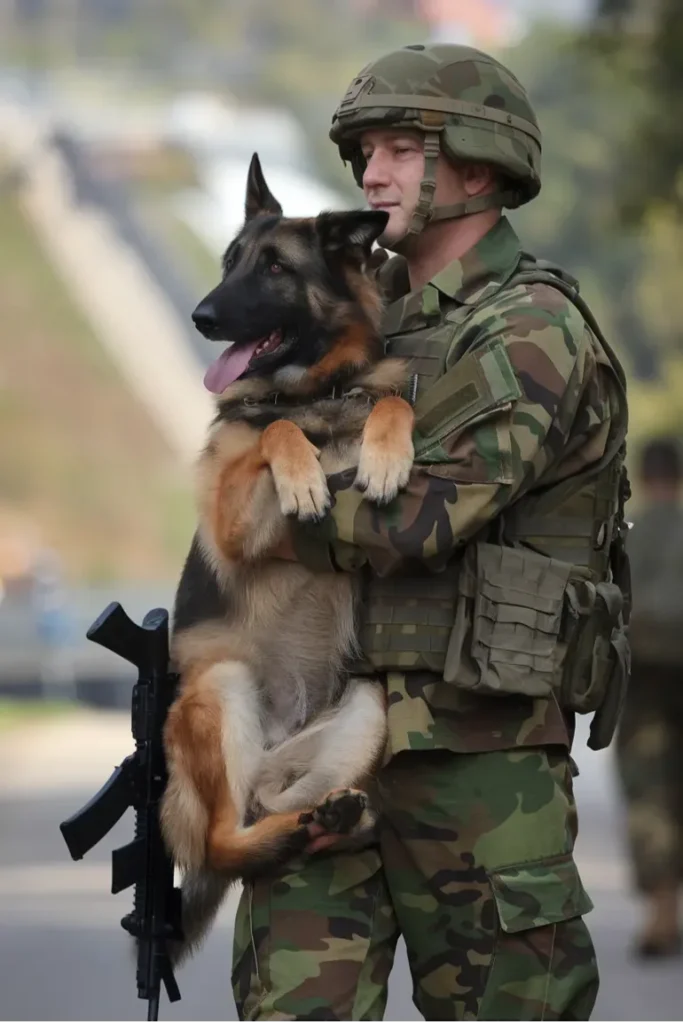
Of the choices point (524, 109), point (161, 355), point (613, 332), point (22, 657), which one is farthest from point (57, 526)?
point (524, 109)

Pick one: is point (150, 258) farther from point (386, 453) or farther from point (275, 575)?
point (386, 453)

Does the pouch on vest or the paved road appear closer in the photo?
the pouch on vest

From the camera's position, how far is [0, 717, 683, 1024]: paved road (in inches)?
298

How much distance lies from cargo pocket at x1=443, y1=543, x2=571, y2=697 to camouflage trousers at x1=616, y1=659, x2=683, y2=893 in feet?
14.7

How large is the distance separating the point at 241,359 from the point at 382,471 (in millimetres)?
480

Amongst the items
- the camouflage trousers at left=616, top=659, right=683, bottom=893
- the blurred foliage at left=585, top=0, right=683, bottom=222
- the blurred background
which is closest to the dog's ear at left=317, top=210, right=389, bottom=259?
the camouflage trousers at left=616, top=659, right=683, bottom=893

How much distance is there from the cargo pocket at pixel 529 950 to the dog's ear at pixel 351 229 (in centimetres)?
131

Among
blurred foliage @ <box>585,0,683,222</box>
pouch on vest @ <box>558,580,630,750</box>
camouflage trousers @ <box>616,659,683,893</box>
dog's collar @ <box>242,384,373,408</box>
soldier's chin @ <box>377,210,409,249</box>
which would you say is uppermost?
blurred foliage @ <box>585,0,683,222</box>

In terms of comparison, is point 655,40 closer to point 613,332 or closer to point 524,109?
point 524,109

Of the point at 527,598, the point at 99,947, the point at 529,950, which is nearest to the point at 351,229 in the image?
the point at 527,598

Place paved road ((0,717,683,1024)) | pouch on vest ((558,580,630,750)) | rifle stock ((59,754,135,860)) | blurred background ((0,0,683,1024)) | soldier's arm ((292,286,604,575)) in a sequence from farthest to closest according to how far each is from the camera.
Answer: blurred background ((0,0,683,1024)) < paved road ((0,717,683,1024)) < rifle stock ((59,754,135,860)) < pouch on vest ((558,580,630,750)) < soldier's arm ((292,286,604,575))

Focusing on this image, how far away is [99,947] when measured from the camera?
8773 millimetres

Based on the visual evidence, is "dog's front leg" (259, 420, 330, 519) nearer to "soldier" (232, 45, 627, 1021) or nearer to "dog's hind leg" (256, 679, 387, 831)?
"soldier" (232, 45, 627, 1021)

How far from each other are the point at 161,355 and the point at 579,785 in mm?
24221
